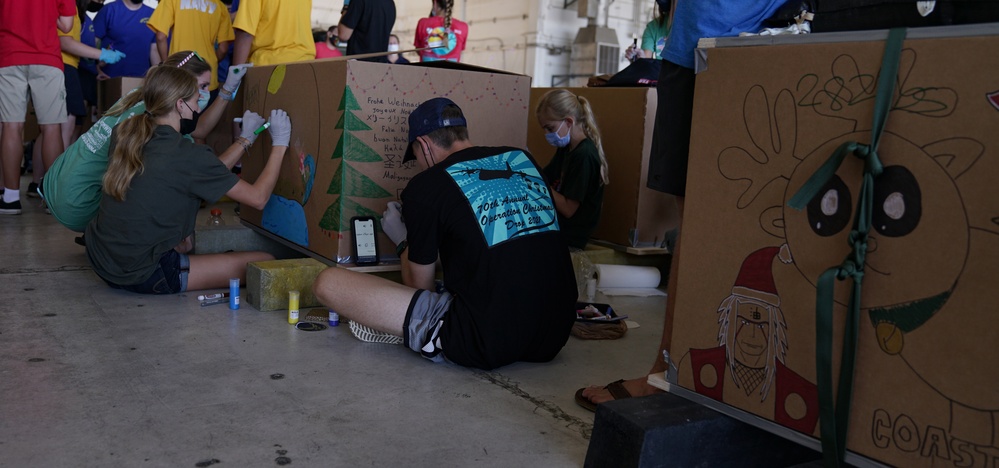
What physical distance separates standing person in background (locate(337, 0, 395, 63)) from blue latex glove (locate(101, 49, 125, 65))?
179cm

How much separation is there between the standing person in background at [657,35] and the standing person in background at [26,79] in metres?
3.67

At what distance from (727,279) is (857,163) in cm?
39

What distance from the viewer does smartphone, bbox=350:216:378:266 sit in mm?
3441

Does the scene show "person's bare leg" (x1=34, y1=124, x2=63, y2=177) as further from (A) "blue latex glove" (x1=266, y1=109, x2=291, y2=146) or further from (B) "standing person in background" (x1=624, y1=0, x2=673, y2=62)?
(B) "standing person in background" (x1=624, y1=0, x2=673, y2=62)

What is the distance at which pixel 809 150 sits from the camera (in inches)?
67.6

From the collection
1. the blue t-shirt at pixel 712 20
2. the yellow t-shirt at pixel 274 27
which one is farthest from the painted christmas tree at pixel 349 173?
the yellow t-shirt at pixel 274 27

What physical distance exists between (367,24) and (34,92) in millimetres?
2143

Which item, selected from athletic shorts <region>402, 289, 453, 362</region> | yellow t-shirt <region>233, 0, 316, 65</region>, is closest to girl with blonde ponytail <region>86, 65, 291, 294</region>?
athletic shorts <region>402, 289, 453, 362</region>

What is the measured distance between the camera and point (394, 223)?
3.35m

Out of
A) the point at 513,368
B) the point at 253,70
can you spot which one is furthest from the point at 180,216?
the point at 513,368

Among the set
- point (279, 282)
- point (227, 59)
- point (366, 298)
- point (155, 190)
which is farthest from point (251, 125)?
point (227, 59)

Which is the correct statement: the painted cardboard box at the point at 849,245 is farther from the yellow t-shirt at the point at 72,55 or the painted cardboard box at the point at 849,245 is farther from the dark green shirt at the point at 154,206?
the yellow t-shirt at the point at 72,55

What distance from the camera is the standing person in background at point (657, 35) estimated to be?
16.9 ft

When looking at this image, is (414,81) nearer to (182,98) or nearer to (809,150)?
(182,98)
